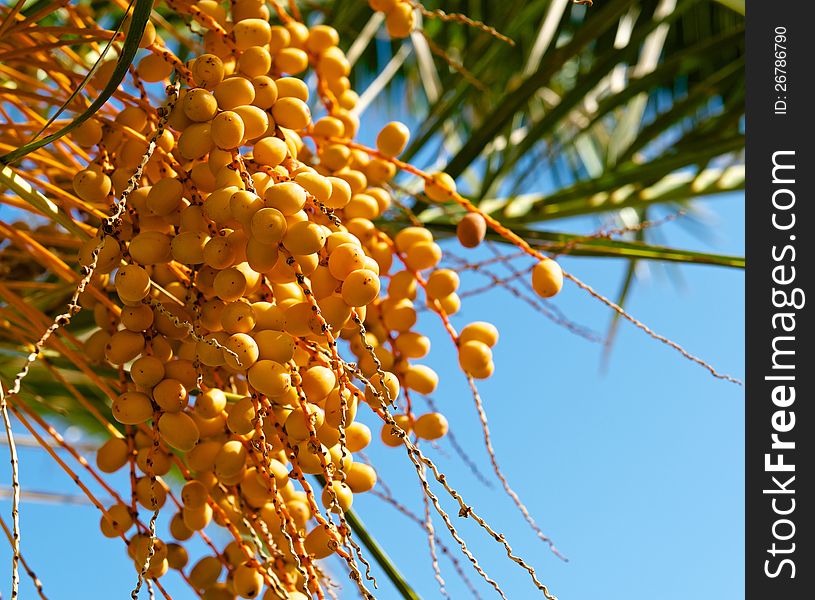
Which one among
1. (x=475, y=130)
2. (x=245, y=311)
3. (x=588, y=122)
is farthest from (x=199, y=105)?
(x=588, y=122)

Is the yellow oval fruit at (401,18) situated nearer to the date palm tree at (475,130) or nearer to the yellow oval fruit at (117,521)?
the date palm tree at (475,130)

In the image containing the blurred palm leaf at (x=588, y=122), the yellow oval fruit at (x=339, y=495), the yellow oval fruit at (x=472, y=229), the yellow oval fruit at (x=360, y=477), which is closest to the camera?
the yellow oval fruit at (x=339, y=495)

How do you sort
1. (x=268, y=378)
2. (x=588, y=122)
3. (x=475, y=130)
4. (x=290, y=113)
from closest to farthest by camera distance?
1. (x=268, y=378)
2. (x=290, y=113)
3. (x=475, y=130)
4. (x=588, y=122)

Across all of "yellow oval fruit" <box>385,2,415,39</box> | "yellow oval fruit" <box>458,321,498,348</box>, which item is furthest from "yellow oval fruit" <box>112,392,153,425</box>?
"yellow oval fruit" <box>385,2,415,39</box>

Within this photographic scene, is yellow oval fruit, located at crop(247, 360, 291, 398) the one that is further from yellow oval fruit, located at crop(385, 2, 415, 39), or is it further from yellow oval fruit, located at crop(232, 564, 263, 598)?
yellow oval fruit, located at crop(385, 2, 415, 39)

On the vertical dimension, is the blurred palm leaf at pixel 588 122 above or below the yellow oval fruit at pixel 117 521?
above

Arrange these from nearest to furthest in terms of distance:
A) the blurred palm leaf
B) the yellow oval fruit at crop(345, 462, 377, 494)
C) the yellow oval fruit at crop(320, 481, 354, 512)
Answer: the yellow oval fruit at crop(320, 481, 354, 512)
the yellow oval fruit at crop(345, 462, 377, 494)
the blurred palm leaf

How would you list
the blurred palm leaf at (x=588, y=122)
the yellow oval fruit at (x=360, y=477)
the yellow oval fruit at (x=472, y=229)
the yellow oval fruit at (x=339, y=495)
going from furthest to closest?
the blurred palm leaf at (x=588, y=122) < the yellow oval fruit at (x=472, y=229) < the yellow oval fruit at (x=360, y=477) < the yellow oval fruit at (x=339, y=495)

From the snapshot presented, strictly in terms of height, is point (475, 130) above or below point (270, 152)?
above

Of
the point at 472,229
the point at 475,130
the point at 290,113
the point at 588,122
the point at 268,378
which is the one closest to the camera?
the point at 268,378

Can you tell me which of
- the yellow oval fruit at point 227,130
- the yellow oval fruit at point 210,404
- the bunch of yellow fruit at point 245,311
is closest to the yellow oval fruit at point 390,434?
the bunch of yellow fruit at point 245,311

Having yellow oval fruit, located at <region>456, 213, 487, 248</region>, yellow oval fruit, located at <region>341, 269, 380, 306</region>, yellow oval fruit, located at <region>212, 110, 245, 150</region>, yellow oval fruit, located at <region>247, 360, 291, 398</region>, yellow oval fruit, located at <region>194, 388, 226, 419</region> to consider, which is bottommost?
yellow oval fruit, located at <region>247, 360, 291, 398</region>

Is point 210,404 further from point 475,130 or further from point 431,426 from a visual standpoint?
point 475,130
